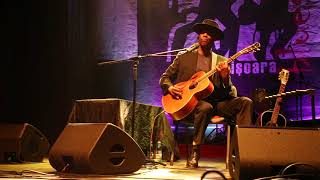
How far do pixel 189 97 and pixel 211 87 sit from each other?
23 cm

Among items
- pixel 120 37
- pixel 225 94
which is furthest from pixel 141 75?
pixel 225 94

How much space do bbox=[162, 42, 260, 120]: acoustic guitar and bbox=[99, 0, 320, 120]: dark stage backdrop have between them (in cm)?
369

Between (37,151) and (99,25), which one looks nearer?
(37,151)

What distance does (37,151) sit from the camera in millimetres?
5266

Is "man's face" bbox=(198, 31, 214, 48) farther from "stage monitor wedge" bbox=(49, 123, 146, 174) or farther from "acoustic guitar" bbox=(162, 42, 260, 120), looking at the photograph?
"stage monitor wedge" bbox=(49, 123, 146, 174)

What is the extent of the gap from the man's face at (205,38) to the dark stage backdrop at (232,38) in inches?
136

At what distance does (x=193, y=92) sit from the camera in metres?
4.32

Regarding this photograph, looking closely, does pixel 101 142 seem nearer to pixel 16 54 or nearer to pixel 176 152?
pixel 176 152

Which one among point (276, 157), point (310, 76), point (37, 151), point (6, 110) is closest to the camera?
point (276, 157)

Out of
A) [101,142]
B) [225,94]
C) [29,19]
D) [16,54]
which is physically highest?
[29,19]

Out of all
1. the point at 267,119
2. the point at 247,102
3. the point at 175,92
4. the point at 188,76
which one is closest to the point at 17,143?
the point at 175,92

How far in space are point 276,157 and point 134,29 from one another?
6556 mm

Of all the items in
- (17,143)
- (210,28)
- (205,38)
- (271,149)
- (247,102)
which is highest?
(210,28)

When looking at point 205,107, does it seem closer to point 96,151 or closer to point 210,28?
point 210,28
